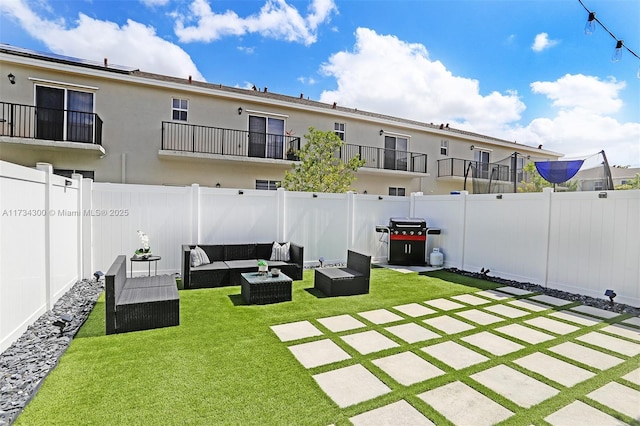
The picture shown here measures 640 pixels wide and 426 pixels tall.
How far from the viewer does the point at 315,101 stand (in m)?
15.6

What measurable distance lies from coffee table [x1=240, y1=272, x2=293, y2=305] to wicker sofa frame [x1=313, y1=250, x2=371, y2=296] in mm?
809

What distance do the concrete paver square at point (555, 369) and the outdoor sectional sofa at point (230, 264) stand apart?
4376mm

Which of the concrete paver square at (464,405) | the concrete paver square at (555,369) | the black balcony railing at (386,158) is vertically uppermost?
the black balcony railing at (386,158)

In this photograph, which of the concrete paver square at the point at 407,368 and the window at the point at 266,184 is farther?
the window at the point at 266,184

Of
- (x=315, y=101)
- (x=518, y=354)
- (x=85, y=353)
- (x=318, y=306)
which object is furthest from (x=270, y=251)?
(x=315, y=101)

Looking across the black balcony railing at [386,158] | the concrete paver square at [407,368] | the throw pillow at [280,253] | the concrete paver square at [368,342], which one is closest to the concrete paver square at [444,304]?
the concrete paver square at [368,342]

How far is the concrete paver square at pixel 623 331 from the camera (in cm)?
428

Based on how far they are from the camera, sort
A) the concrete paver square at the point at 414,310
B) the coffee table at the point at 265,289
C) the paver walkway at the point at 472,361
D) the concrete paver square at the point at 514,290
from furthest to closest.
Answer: the concrete paver square at the point at 514,290 < the coffee table at the point at 265,289 < the concrete paver square at the point at 414,310 < the paver walkway at the point at 472,361

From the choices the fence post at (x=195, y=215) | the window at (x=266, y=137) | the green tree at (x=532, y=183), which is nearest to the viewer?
the fence post at (x=195, y=215)

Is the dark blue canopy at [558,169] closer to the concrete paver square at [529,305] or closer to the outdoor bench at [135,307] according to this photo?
the concrete paver square at [529,305]

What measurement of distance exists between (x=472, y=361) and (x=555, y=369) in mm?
814

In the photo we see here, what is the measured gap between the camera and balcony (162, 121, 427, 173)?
11.6 m

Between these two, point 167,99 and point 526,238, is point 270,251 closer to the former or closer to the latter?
point 526,238

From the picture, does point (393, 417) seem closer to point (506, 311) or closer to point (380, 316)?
point (380, 316)
